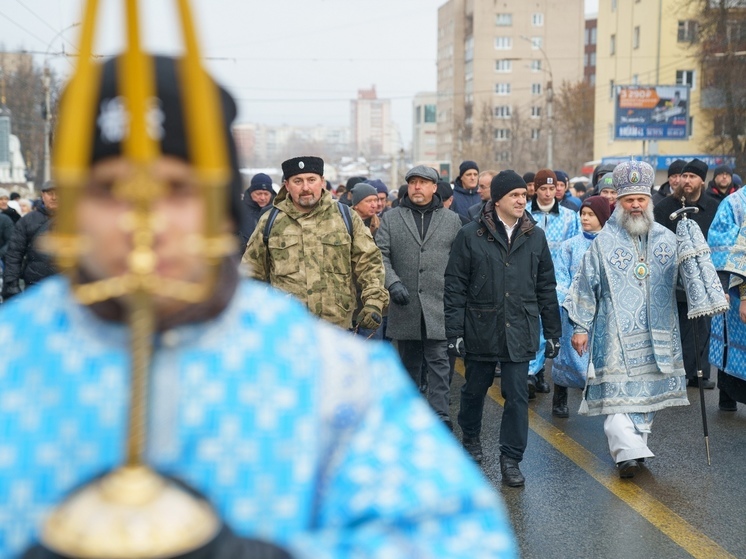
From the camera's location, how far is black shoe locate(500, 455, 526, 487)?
666 centimetres

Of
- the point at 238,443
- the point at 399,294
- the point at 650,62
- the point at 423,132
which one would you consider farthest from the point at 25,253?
the point at 423,132

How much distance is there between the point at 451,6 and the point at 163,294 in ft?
403

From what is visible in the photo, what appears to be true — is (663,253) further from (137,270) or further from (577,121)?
(577,121)

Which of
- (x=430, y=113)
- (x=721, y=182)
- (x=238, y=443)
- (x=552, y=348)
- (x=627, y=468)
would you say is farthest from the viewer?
(x=430, y=113)

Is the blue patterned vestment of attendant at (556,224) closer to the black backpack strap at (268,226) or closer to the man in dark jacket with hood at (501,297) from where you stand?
the man in dark jacket with hood at (501,297)

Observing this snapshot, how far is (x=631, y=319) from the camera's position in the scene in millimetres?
7113

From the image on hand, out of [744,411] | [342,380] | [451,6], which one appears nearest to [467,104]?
[451,6]

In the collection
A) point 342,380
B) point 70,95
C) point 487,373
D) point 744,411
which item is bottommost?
point 744,411

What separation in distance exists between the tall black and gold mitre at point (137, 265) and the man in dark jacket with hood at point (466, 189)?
1158 cm

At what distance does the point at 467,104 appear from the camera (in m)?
116

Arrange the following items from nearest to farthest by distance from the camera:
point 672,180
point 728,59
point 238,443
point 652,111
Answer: point 238,443 → point 672,180 → point 728,59 → point 652,111

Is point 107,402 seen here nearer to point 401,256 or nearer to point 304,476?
point 304,476

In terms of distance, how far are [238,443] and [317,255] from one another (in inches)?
207

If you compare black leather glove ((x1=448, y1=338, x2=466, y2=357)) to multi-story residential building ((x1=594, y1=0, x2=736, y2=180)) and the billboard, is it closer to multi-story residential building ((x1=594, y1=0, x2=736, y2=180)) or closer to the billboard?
multi-story residential building ((x1=594, y1=0, x2=736, y2=180))
